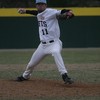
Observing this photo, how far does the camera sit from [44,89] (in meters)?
11.5

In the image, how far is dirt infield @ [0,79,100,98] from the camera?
1083 cm

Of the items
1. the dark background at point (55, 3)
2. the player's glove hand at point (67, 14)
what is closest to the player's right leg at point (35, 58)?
the player's glove hand at point (67, 14)

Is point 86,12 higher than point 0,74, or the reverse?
point 0,74

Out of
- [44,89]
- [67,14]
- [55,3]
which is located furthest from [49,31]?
[55,3]

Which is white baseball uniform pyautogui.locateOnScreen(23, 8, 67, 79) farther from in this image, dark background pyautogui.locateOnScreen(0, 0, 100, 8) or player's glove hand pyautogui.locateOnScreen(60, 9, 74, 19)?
dark background pyautogui.locateOnScreen(0, 0, 100, 8)

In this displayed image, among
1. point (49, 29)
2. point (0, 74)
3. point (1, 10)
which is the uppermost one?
point (49, 29)

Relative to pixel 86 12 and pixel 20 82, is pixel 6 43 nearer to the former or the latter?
pixel 86 12

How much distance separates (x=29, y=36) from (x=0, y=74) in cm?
1794

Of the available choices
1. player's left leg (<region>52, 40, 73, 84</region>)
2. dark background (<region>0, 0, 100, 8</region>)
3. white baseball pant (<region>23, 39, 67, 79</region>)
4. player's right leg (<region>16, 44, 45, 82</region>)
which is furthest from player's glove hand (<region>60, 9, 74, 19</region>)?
dark background (<region>0, 0, 100, 8</region>)

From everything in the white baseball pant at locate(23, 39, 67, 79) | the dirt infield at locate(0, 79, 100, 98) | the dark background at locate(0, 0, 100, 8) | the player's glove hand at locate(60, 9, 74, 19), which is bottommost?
the dark background at locate(0, 0, 100, 8)

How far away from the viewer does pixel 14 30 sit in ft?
108

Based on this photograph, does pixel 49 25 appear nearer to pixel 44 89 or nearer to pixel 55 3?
pixel 44 89

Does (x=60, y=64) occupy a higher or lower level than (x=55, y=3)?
higher

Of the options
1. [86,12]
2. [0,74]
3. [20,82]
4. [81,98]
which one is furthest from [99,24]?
[81,98]
